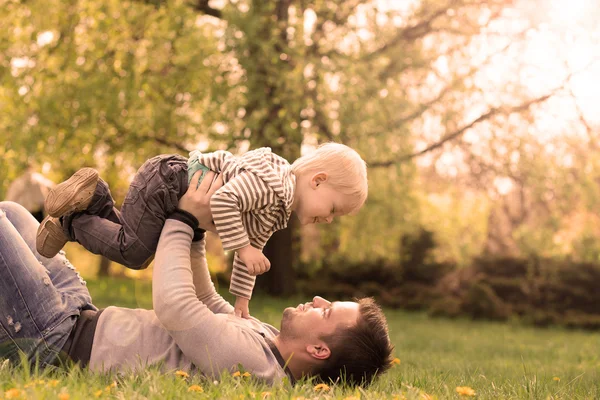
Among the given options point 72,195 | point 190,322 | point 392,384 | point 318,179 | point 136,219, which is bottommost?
point 392,384

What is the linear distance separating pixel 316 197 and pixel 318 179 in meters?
0.11

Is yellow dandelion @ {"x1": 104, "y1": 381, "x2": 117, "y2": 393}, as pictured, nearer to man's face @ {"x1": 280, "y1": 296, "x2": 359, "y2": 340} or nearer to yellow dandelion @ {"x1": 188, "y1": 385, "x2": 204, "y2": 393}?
yellow dandelion @ {"x1": 188, "y1": 385, "x2": 204, "y2": 393}

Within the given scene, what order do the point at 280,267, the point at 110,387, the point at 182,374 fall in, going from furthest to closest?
the point at 280,267 → the point at 182,374 → the point at 110,387

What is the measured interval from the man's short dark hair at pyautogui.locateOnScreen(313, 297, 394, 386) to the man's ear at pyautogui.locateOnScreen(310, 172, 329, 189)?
786mm

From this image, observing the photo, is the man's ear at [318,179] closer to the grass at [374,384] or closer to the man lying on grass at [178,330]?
the man lying on grass at [178,330]

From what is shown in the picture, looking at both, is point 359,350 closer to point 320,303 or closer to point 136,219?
point 320,303

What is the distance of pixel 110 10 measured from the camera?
555 inches

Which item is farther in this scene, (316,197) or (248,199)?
(316,197)

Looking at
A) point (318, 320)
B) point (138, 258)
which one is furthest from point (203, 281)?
point (318, 320)

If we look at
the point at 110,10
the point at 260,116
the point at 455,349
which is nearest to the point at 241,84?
the point at 260,116

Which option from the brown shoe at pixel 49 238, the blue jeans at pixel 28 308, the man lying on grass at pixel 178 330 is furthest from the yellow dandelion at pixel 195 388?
the brown shoe at pixel 49 238

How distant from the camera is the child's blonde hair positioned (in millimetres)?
4016

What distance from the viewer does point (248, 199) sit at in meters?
3.66

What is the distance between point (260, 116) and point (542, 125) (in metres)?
6.14
